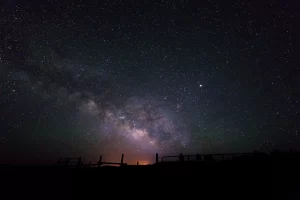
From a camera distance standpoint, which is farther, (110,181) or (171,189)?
(110,181)

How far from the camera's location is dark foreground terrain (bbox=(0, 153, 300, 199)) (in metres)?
9.65

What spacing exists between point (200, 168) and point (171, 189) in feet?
8.41

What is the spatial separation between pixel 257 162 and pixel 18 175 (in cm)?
2342

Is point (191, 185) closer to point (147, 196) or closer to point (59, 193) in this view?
point (147, 196)

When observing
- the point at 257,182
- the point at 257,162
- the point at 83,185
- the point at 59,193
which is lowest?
the point at 59,193

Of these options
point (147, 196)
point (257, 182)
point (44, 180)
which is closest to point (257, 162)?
point (257, 182)

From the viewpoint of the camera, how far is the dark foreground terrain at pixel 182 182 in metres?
9.65

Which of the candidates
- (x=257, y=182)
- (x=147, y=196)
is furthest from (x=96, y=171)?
(x=257, y=182)

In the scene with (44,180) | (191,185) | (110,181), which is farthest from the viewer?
(44,180)

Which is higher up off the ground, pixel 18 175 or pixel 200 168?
pixel 200 168

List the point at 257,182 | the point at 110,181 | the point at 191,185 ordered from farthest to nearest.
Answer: the point at 110,181
the point at 191,185
the point at 257,182

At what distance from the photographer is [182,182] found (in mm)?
11914

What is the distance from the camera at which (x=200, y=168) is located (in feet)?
39.4

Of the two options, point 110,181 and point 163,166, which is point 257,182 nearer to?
point 163,166
